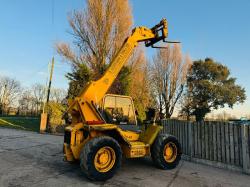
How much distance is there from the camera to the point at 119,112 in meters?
6.52

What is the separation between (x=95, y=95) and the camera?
19.6 ft

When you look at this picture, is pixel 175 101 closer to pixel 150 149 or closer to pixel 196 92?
pixel 196 92

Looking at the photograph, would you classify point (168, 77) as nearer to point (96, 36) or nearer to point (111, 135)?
point (96, 36)

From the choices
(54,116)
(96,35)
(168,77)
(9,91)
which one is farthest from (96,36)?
(9,91)

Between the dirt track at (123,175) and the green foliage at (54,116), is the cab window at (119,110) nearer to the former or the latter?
the dirt track at (123,175)

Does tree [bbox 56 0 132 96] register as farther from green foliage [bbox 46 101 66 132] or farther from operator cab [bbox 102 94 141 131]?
operator cab [bbox 102 94 141 131]

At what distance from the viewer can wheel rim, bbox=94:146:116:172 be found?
16.8ft

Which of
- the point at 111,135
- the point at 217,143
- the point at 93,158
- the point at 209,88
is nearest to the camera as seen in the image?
the point at 93,158

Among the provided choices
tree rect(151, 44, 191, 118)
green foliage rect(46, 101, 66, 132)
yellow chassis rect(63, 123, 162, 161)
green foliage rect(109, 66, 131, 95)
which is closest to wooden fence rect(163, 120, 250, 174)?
yellow chassis rect(63, 123, 162, 161)

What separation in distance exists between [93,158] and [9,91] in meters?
63.5

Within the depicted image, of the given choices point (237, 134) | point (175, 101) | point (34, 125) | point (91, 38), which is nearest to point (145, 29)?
point (237, 134)

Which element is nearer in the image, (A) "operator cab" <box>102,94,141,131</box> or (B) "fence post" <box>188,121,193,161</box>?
(A) "operator cab" <box>102,94,141,131</box>

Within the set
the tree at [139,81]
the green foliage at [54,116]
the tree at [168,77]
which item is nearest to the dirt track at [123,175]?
the green foliage at [54,116]

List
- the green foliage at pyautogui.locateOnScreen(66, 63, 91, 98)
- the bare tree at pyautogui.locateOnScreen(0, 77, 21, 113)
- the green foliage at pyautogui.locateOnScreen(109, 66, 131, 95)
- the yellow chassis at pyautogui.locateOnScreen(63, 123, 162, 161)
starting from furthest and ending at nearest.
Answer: the bare tree at pyautogui.locateOnScreen(0, 77, 21, 113), the green foliage at pyautogui.locateOnScreen(109, 66, 131, 95), the green foliage at pyautogui.locateOnScreen(66, 63, 91, 98), the yellow chassis at pyautogui.locateOnScreen(63, 123, 162, 161)
